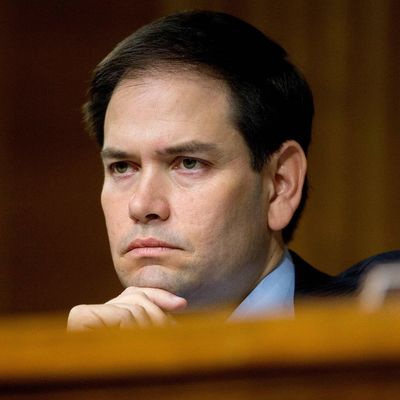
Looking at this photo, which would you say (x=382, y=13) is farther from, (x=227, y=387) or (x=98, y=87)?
(x=227, y=387)

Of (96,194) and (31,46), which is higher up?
(31,46)

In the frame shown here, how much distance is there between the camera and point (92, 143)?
9.98ft

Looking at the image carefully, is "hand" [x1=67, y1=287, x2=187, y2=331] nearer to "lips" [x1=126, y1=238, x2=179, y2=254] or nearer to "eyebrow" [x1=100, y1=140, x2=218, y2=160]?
"lips" [x1=126, y1=238, x2=179, y2=254]

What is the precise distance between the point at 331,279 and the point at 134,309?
1.13ft

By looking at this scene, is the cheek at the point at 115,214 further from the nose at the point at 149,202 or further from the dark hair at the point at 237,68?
the dark hair at the point at 237,68

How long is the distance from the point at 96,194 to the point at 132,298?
65.2 inches

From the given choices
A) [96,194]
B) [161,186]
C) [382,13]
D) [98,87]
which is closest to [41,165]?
[96,194]

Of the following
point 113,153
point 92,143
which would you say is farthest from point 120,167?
point 92,143

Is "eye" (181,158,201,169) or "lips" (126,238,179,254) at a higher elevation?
"eye" (181,158,201,169)

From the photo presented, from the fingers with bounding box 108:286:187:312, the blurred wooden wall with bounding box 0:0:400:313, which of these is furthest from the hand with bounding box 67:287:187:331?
the blurred wooden wall with bounding box 0:0:400:313

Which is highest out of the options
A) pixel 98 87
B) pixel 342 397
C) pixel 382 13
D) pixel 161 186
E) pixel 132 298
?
pixel 382 13

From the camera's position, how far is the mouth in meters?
1.45

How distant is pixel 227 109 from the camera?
1.53m

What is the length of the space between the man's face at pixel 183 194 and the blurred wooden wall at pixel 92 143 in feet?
4.22
